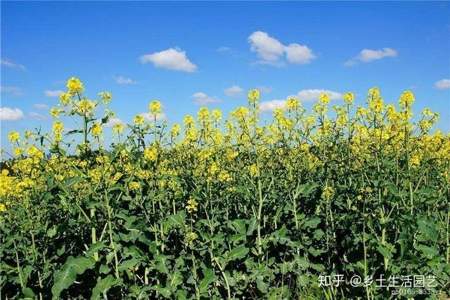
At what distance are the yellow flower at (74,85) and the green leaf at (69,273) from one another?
1.58 metres

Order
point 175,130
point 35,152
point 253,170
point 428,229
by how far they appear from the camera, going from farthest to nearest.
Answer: point 175,130 → point 35,152 → point 253,170 → point 428,229

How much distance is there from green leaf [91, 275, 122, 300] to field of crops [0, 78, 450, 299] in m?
0.01

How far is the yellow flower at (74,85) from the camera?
4418mm

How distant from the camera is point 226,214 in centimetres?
543

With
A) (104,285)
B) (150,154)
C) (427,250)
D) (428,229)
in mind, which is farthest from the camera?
(150,154)

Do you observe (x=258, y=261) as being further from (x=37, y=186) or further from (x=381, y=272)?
(x=37, y=186)

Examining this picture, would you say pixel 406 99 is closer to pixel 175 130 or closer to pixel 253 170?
pixel 253 170

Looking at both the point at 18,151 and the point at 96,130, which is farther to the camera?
the point at 18,151

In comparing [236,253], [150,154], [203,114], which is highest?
[203,114]

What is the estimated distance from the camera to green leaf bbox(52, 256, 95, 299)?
4.12 m

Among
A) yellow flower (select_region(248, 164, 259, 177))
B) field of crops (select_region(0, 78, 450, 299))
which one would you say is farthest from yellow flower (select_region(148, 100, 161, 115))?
yellow flower (select_region(248, 164, 259, 177))

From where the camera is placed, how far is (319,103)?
603cm

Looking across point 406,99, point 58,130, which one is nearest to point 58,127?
point 58,130

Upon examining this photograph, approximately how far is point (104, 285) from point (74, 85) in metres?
1.89
